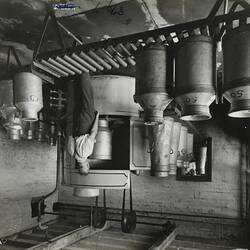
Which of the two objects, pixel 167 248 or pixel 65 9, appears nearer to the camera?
pixel 65 9

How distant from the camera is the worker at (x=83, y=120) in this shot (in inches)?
95.0

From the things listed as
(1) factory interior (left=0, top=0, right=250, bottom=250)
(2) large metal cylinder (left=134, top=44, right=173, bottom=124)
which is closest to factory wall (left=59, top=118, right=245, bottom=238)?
(1) factory interior (left=0, top=0, right=250, bottom=250)

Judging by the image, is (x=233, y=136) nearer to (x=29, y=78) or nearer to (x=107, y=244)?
(x=107, y=244)

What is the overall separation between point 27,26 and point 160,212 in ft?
12.8

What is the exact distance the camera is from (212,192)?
4996mm

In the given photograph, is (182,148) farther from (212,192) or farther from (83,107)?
(83,107)

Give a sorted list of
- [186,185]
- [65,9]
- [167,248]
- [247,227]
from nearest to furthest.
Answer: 1. [65,9]
2. [167,248]
3. [247,227]
4. [186,185]

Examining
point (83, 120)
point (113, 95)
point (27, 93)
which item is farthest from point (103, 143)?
point (27, 93)

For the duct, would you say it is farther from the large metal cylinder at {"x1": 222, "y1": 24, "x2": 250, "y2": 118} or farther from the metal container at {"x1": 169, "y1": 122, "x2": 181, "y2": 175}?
the large metal cylinder at {"x1": 222, "y1": 24, "x2": 250, "y2": 118}

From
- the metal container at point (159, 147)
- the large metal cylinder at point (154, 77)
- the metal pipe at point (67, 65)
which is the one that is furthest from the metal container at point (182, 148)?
the large metal cylinder at point (154, 77)

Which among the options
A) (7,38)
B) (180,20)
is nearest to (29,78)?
(7,38)

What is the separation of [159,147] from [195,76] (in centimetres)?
164

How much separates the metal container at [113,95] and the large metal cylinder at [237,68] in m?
1.66

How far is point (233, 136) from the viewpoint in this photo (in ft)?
16.2
